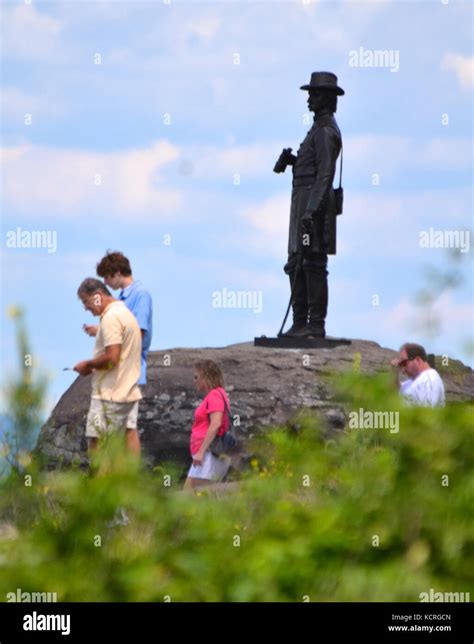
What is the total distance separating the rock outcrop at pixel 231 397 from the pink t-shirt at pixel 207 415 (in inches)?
118

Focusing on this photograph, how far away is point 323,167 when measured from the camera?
13008 millimetres

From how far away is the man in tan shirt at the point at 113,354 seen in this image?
302 inches

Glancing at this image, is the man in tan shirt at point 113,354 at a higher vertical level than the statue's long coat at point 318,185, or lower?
lower

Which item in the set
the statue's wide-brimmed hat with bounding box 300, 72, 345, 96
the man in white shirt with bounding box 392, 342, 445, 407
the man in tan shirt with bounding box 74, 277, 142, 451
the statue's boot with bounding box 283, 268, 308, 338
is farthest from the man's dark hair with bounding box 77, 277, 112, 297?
the statue's wide-brimmed hat with bounding box 300, 72, 345, 96

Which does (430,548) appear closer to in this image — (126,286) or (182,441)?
(126,286)

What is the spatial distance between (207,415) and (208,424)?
7 centimetres

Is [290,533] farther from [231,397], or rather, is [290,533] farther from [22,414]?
[231,397]

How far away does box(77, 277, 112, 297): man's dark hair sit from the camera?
7.86 meters

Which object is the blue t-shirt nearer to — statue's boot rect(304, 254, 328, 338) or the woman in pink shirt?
the woman in pink shirt

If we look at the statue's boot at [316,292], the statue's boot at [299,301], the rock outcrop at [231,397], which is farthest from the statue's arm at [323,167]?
the rock outcrop at [231,397]

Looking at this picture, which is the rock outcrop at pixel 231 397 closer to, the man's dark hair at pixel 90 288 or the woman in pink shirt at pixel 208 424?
the woman in pink shirt at pixel 208 424

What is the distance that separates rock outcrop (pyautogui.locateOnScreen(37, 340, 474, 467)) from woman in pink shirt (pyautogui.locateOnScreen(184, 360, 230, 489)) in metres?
2.99

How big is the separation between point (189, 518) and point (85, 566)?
0.25m
